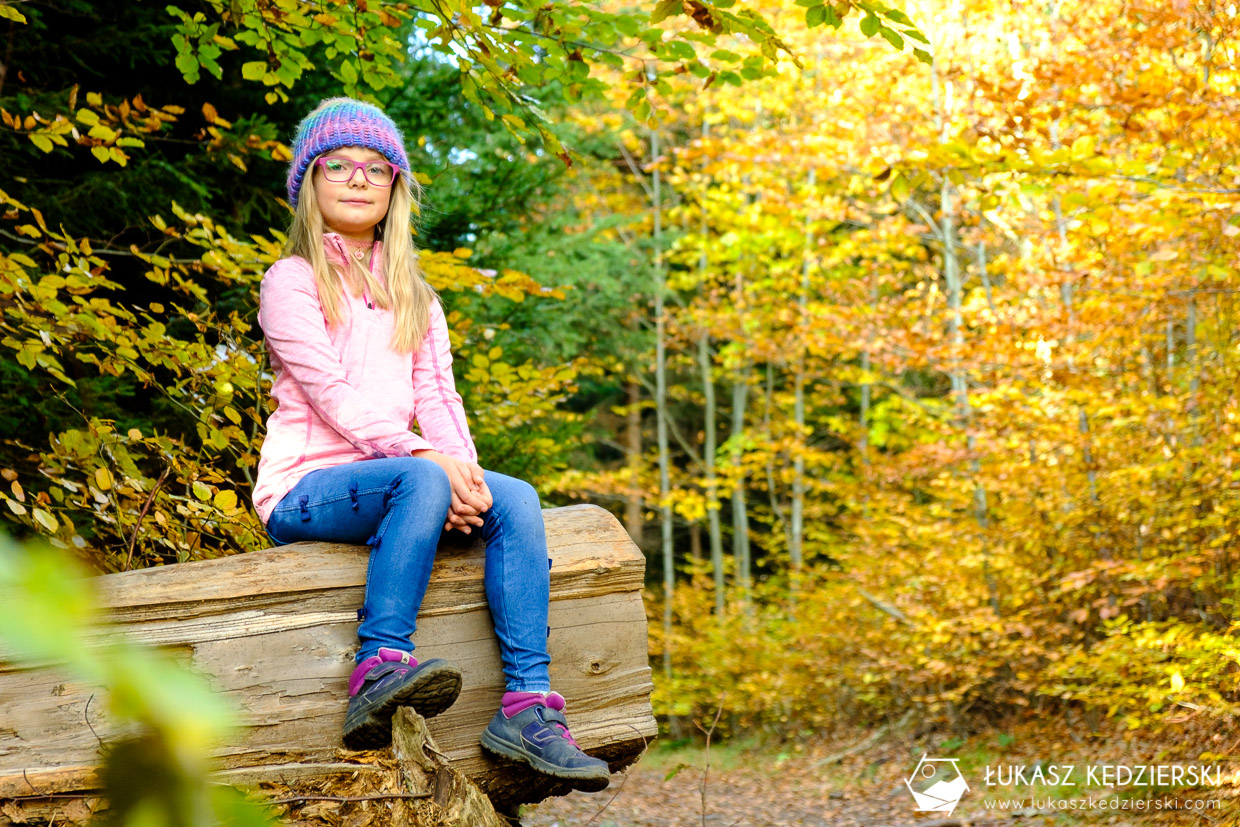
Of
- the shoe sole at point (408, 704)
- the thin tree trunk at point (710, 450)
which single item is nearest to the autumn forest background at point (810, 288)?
the thin tree trunk at point (710, 450)

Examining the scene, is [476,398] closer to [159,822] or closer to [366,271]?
[366,271]

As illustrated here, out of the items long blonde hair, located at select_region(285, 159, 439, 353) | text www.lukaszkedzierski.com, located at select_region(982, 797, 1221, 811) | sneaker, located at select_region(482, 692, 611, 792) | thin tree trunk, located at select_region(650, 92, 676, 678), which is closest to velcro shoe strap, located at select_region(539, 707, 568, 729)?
sneaker, located at select_region(482, 692, 611, 792)

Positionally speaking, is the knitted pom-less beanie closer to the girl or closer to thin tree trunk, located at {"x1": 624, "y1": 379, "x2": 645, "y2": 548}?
the girl

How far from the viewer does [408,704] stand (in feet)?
8.59

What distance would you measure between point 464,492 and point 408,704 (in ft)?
1.95

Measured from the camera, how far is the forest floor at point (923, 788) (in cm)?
493

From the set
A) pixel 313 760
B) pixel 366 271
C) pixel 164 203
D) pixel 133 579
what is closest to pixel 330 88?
pixel 164 203

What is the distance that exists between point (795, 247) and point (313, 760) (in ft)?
41.3

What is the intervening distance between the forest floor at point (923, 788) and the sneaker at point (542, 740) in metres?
0.54

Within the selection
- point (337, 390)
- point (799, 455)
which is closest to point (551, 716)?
point (337, 390)

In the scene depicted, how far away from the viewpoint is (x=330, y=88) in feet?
20.0

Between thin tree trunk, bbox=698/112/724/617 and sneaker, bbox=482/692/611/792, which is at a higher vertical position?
sneaker, bbox=482/692/611/792

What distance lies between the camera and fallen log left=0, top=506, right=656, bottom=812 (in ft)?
8.50

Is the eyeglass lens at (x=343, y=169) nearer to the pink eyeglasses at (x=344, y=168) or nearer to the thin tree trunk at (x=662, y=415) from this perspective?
the pink eyeglasses at (x=344, y=168)
